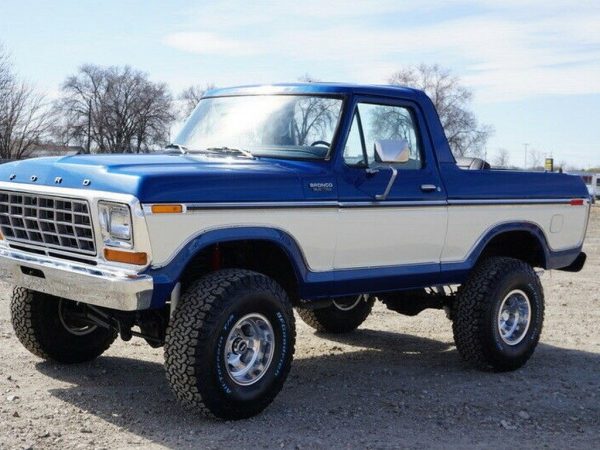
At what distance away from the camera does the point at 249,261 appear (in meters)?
6.12

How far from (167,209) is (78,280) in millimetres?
723

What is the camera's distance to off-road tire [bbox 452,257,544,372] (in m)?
7.09

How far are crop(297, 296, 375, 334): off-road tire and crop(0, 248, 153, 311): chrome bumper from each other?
122 inches

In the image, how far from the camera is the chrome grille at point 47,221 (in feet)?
17.7

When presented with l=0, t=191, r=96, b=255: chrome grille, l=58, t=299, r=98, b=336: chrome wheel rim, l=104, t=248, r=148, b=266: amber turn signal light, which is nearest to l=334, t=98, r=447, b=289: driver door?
l=104, t=248, r=148, b=266: amber turn signal light

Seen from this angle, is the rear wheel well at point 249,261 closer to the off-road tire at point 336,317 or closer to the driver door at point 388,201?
the driver door at point 388,201

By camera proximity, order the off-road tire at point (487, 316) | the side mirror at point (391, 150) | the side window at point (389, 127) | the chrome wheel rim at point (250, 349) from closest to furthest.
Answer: the chrome wheel rim at point (250, 349)
the side mirror at point (391, 150)
the side window at point (389, 127)
the off-road tire at point (487, 316)

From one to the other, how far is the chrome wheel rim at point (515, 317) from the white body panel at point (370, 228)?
1.95ft

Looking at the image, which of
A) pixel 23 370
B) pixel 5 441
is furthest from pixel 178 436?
pixel 23 370

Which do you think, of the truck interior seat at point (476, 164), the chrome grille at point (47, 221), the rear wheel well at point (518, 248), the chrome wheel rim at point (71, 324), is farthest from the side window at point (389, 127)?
the chrome wheel rim at point (71, 324)

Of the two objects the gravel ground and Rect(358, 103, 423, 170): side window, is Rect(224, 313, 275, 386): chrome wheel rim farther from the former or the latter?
Rect(358, 103, 423, 170): side window

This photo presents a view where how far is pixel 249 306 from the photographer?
5.53 metres

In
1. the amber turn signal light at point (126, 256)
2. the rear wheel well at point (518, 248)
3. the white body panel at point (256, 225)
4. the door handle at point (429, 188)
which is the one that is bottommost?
the rear wheel well at point (518, 248)

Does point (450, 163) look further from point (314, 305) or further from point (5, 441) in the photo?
point (5, 441)
